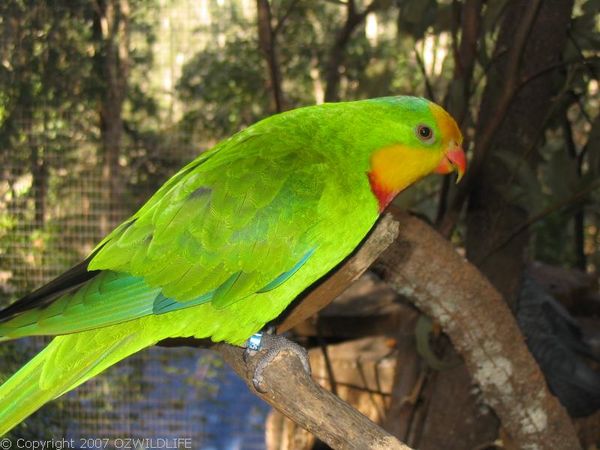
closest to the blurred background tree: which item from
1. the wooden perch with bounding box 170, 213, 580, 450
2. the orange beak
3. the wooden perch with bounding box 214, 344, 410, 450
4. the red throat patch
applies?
the wooden perch with bounding box 170, 213, 580, 450

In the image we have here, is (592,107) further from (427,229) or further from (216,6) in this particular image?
(427,229)

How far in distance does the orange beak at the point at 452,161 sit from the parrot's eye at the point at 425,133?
52mm

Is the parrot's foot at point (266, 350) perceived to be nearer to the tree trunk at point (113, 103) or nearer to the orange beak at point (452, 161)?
the orange beak at point (452, 161)

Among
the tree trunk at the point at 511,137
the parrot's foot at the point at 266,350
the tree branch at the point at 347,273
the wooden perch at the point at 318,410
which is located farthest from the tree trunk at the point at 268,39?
the wooden perch at the point at 318,410

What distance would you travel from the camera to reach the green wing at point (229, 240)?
40.5 inches

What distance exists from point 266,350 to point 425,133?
41 centimetres

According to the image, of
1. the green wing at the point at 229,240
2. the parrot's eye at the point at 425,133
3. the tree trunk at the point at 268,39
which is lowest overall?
the green wing at the point at 229,240

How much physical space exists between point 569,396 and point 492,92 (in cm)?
80

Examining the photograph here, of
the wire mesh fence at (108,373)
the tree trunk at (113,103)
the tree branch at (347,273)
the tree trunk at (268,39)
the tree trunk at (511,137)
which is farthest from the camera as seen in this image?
the tree trunk at (113,103)

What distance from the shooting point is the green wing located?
1.03 metres

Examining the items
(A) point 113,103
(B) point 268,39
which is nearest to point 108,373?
Answer: (A) point 113,103

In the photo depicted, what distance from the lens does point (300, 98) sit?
3.19 meters

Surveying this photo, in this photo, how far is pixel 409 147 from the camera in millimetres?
1087

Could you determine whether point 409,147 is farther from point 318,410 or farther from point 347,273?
point 318,410
